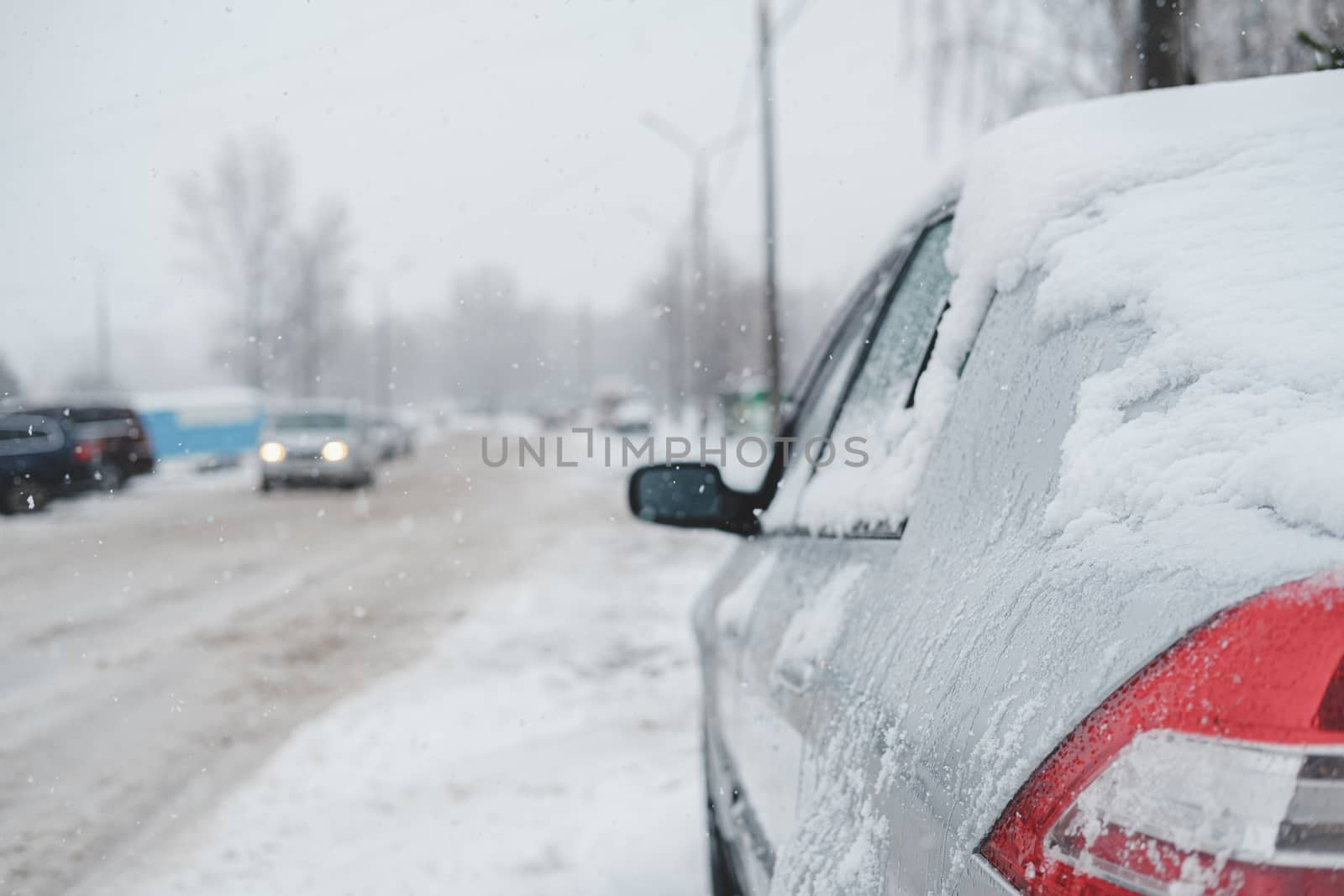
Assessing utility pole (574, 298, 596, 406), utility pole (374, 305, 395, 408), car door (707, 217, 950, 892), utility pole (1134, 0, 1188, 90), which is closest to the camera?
car door (707, 217, 950, 892)

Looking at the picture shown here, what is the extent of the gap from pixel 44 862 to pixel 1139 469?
3.71 metres

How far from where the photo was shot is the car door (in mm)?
1697

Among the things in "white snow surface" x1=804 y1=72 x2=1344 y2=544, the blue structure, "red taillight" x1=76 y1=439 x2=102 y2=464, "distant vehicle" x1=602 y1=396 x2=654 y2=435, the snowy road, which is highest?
"white snow surface" x1=804 y1=72 x2=1344 y2=544

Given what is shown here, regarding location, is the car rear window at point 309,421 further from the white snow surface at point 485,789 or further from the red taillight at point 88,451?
the white snow surface at point 485,789

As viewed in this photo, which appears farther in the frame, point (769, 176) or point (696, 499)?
point (769, 176)

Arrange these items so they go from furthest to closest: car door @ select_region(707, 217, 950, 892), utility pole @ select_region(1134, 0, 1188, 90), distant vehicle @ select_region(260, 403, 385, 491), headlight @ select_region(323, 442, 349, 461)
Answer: headlight @ select_region(323, 442, 349, 461)
distant vehicle @ select_region(260, 403, 385, 491)
utility pole @ select_region(1134, 0, 1188, 90)
car door @ select_region(707, 217, 950, 892)

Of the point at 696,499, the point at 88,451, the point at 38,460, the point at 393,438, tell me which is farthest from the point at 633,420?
the point at 696,499

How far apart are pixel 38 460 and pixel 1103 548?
18.9 m

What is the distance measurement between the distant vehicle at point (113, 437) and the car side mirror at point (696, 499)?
17584mm

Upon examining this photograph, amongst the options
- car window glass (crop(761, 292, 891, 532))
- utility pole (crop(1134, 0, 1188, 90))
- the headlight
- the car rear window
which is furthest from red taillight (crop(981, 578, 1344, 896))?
the car rear window

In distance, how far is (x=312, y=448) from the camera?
64.4 feet

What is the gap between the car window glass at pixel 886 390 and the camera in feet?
5.90

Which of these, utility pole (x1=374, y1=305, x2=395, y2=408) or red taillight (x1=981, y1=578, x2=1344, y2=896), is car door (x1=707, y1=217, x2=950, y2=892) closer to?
red taillight (x1=981, y1=578, x2=1344, y2=896)

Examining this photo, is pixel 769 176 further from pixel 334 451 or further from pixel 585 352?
pixel 585 352
